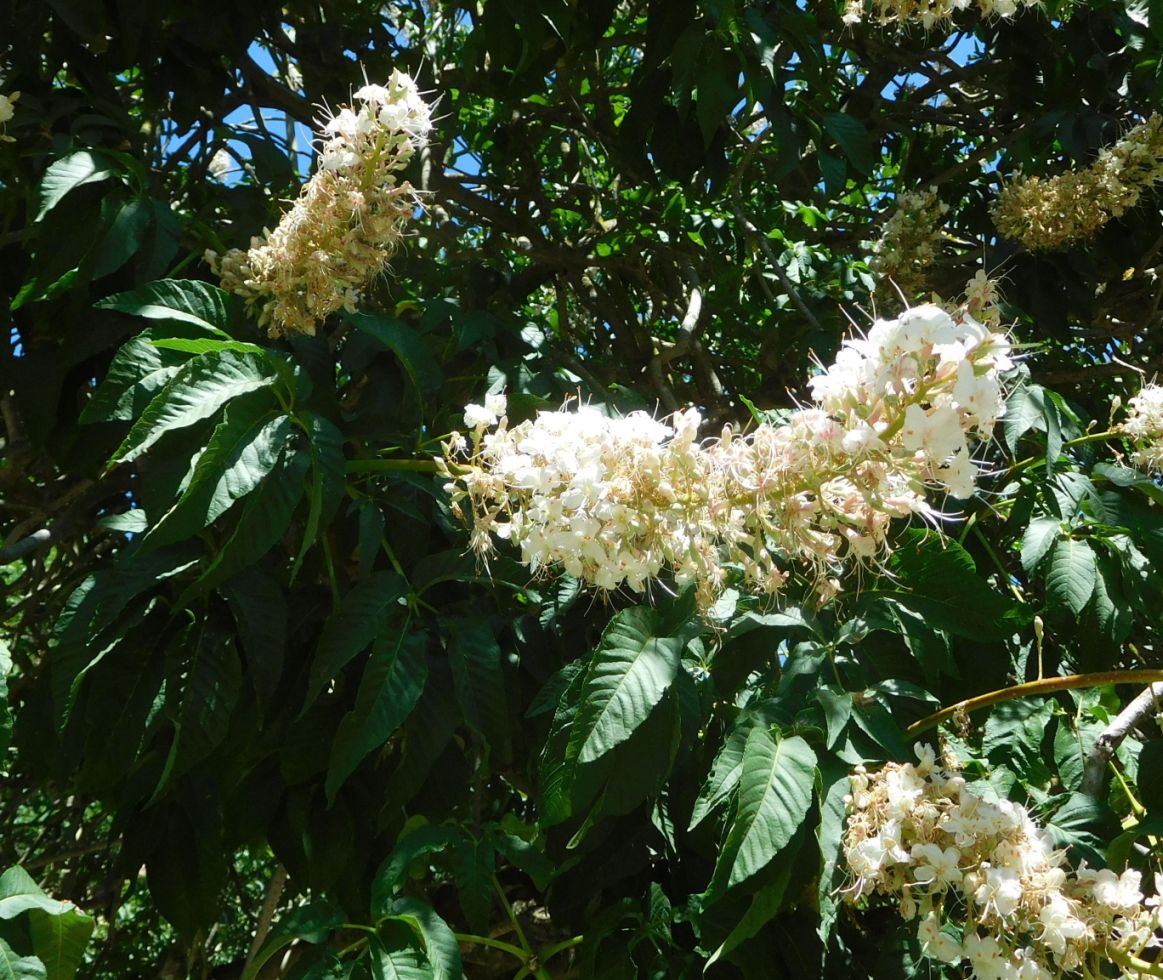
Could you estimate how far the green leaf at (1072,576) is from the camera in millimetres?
1741

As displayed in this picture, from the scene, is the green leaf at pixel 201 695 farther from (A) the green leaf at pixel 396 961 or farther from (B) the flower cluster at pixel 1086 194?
(B) the flower cluster at pixel 1086 194

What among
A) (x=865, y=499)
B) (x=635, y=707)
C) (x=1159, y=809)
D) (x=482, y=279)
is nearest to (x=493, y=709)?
(x=635, y=707)

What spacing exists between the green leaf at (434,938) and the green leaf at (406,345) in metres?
0.70

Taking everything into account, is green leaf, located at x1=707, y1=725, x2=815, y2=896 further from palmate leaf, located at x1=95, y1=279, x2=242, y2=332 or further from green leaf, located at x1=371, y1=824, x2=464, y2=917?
palmate leaf, located at x1=95, y1=279, x2=242, y2=332

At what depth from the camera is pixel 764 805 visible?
1.27 meters

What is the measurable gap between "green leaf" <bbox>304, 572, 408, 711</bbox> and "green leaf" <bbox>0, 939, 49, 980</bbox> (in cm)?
41

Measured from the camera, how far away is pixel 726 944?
1.28 meters

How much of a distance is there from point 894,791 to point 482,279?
5.22 feet

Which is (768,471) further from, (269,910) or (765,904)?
(269,910)

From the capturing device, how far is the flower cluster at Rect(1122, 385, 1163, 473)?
6.54 ft

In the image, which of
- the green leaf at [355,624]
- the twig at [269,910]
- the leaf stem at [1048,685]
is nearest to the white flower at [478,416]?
the green leaf at [355,624]

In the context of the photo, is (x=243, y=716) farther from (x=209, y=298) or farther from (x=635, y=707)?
(x=635, y=707)

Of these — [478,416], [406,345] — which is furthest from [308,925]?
[406,345]

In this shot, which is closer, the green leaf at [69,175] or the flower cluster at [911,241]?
the green leaf at [69,175]
